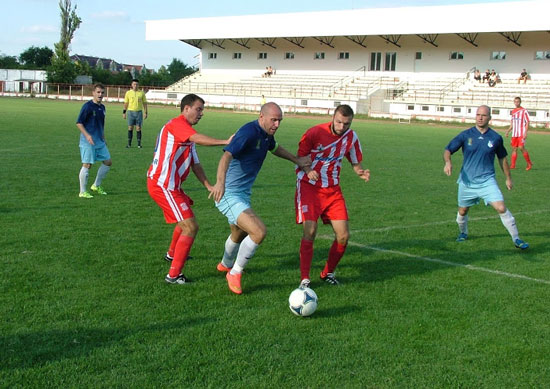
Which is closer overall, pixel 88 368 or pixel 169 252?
pixel 88 368

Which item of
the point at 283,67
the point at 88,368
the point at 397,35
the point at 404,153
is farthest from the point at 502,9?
the point at 88,368

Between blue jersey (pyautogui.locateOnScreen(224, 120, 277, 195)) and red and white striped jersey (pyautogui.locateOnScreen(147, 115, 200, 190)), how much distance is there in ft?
1.59

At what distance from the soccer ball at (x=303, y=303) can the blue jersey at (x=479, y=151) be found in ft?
12.6

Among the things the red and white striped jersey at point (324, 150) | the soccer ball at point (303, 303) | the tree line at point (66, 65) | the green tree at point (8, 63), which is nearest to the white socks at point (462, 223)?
the red and white striped jersey at point (324, 150)

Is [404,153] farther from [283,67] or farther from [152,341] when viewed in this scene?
[283,67]

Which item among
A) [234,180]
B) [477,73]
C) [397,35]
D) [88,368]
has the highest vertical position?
[397,35]

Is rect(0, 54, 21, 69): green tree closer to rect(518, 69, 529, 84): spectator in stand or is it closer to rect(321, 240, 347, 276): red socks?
rect(518, 69, 529, 84): spectator in stand

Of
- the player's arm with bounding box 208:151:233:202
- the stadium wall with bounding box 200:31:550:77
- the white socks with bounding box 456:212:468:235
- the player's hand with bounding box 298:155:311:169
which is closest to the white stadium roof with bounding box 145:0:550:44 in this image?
the stadium wall with bounding box 200:31:550:77

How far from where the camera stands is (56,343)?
4.29m

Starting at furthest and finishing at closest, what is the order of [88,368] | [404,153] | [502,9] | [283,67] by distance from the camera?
[283,67] < [502,9] < [404,153] < [88,368]

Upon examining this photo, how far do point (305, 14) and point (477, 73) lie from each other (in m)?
17.7

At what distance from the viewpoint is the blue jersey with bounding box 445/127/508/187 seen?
7.87 metres

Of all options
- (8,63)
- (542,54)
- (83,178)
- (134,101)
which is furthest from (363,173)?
(8,63)

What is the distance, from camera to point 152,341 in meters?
4.39
